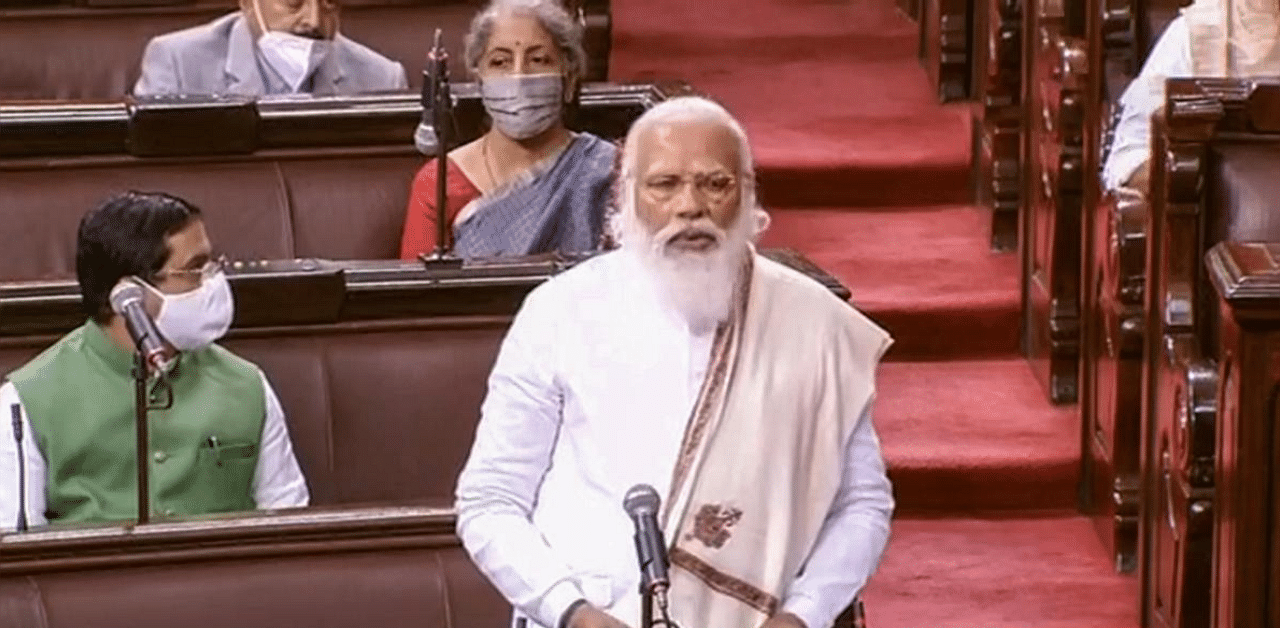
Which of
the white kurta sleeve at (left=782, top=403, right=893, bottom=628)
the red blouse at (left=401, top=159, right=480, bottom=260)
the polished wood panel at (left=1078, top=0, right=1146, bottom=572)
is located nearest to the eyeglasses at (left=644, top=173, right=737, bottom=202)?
the white kurta sleeve at (left=782, top=403, right=893, bottom=628)

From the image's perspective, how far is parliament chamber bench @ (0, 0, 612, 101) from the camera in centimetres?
668

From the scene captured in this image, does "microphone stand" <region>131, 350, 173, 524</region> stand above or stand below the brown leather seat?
above

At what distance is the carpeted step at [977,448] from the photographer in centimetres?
582

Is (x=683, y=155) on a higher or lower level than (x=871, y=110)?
higher

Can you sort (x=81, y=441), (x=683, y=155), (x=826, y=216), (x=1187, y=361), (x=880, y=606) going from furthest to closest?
(x=826, y=216) < (x=880, y=606) < (x=1187, y=361) < (x=81, y=441) < (x=683, y=155)

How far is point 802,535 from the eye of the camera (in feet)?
11.0

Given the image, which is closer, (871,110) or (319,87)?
(319,87)

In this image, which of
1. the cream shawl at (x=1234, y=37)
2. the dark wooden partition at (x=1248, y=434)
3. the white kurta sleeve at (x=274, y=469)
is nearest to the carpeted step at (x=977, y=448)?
the cream shawl at (x=1234, y=37)

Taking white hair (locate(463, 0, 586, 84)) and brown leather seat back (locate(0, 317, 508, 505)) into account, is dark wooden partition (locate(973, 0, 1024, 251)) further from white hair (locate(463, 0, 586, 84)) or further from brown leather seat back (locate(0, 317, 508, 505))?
brown leather seat back (locate(0, 317, 508, 505))

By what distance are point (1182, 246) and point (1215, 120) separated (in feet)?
0.67

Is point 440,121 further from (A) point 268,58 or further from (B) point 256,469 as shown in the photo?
(A) point 268,58

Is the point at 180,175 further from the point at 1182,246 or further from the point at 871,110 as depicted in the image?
the point at 871,110

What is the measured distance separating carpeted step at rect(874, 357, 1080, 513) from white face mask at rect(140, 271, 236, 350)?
1.81 meters

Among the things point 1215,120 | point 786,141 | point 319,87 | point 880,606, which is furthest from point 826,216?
point 1215,120
